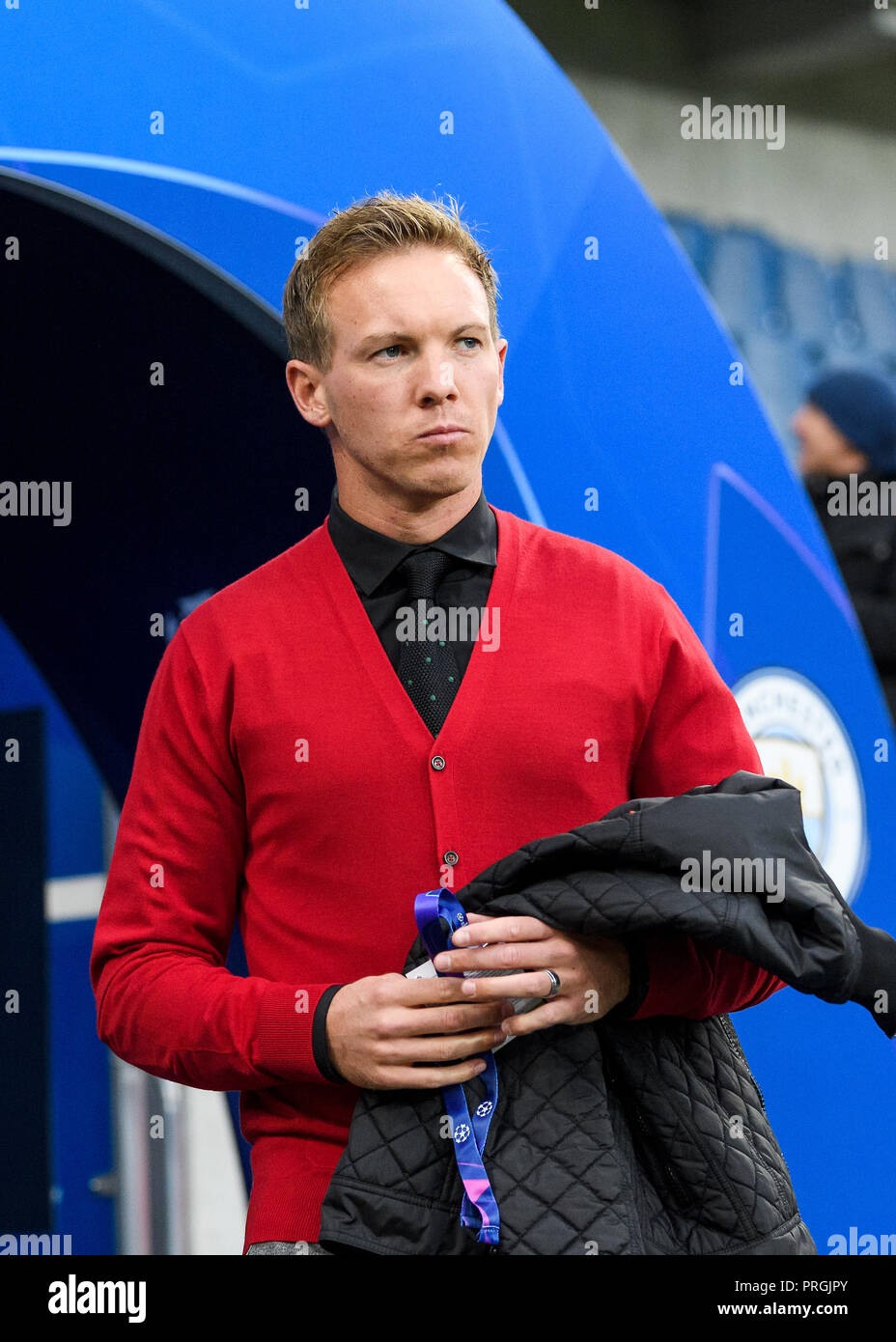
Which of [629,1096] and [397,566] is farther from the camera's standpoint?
[397,566]

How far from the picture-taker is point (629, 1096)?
3.73 feet

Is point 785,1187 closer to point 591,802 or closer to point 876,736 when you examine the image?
point 591,802

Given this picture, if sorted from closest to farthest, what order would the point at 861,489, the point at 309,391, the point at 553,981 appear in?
the point at 553,981, the point at 309,391, the point at 861,489

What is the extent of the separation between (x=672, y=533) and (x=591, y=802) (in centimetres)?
58

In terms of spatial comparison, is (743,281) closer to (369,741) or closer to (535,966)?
(369,741)

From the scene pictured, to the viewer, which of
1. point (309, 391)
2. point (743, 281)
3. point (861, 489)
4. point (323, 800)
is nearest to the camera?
point (323, 800)

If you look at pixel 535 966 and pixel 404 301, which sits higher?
pixel 404 301

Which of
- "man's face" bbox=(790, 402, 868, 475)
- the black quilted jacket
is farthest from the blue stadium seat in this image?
the black quilted jacket

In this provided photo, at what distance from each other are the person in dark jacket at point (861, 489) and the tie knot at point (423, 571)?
2.23 feet

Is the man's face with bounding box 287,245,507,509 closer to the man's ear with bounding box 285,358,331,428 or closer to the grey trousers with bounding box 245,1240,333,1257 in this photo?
the man's ear with bounding box 285,358,331,428

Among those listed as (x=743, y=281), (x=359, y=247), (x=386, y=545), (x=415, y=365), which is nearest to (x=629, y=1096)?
(x=386, y=545)

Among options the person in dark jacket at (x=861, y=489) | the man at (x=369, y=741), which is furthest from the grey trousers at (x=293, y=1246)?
the person in dark jacket at (x=861, y=489)

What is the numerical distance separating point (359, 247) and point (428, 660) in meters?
0.34

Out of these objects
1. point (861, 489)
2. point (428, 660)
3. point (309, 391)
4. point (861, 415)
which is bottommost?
point (428, 660)
